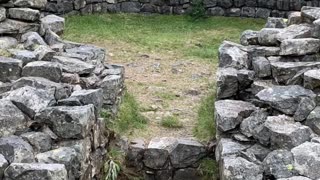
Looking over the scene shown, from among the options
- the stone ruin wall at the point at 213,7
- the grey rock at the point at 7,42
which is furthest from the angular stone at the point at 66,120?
the stone ruin wall at the point at 213,7

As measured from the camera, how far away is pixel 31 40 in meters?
7.11

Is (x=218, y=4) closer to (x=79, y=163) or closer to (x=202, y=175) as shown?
(x=202, y=175)

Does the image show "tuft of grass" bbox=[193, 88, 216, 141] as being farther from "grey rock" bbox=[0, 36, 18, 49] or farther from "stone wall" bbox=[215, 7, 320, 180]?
"grey rock" bbox=[0, 36, 18, 49]

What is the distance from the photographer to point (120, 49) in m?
10.2

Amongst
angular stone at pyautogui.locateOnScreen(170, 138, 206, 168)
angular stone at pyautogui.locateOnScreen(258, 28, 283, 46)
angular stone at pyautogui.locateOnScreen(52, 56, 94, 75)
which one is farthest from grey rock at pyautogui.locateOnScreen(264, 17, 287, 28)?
angular stone at pyautogui.locateOnScreen(52, 56, 94, 75)

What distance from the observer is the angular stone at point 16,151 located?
4.84 meters

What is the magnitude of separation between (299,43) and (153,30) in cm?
555

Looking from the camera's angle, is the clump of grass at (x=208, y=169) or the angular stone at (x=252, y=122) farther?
the clump of grass at (x=208, y=169)

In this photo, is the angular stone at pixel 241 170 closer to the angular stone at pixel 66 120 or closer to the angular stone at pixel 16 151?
the angular stone at pixel 66 120

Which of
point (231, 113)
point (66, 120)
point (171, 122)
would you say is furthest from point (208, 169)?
point (66, 120)

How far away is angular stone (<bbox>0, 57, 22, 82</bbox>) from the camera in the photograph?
6.26 meters

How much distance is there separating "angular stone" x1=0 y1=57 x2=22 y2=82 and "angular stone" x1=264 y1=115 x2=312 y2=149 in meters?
2.60

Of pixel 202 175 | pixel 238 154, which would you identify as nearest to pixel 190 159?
pixel 202 175

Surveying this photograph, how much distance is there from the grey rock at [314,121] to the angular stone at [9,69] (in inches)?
116
